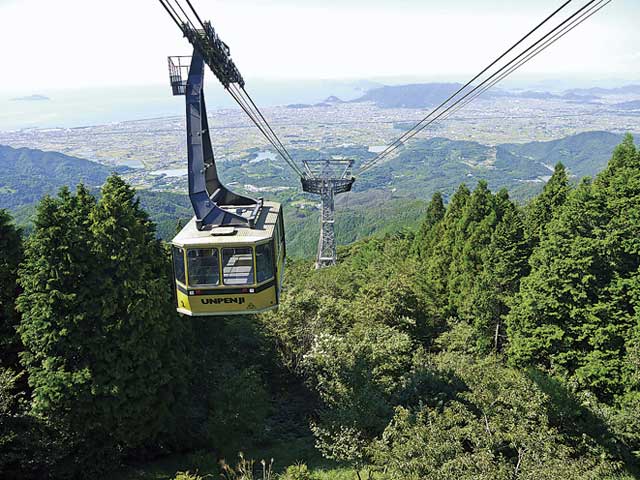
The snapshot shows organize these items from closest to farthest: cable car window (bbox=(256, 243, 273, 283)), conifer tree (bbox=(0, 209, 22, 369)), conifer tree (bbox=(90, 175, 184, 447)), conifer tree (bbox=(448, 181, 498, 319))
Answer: cable car window (bbox=(256, 243, 273, 283)), conifer tree (bbox=(90, 175, 184, 447)), conifer tree (bbox=(0, 209, 22, 369)), conifer tree (bbox=(448, 181, 498, 319))

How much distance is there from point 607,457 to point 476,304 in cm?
849

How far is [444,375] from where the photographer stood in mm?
14398

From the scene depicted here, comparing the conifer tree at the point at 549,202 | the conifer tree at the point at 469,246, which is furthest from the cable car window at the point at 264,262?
the conifer tree at the point at 549,202

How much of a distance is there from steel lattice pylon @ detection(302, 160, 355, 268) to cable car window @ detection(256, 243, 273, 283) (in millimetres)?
22395

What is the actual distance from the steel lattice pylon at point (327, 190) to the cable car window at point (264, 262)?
22.4 m

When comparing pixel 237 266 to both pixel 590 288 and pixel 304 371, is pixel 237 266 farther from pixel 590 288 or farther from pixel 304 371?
pixel 590 288

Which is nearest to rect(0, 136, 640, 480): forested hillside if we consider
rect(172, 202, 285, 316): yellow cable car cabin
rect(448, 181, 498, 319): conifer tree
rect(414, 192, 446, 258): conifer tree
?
rect(448, 181, 498, 319): conifer tree

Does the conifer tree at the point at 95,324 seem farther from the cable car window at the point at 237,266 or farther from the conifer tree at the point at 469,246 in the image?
the conifer tree at the point at 469,246

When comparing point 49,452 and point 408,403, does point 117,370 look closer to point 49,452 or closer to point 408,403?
point 49,452

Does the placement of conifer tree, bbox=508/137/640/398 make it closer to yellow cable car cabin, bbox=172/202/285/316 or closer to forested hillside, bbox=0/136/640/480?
forested hillside, bbox=0/136/640/480

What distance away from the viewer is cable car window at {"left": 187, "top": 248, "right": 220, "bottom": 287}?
33.0 ft

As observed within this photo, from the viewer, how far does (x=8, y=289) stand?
47.8ft

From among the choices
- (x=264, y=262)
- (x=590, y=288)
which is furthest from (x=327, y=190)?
(x=264, y=262)

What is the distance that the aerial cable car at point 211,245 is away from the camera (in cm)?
1005
